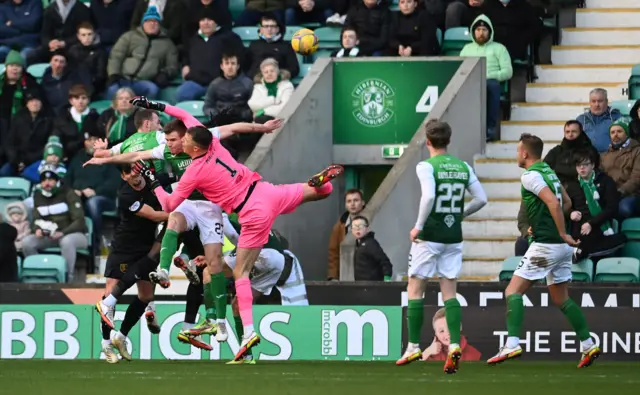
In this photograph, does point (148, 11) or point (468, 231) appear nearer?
point (468, 231)

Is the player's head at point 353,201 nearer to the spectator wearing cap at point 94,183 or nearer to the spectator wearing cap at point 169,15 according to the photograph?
the spectator wearing cap at point 94,183

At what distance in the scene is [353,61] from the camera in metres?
21.8

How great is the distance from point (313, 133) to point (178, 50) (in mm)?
2659

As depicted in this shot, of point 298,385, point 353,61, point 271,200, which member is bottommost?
point 298,385

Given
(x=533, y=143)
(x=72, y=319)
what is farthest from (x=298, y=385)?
(x=72, y=319)

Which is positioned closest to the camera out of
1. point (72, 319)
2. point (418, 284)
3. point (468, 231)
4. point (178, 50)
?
point (418, 284)

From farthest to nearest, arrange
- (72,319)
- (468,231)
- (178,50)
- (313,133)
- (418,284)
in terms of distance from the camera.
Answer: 1. (178,50)
2. (313,133)
3. (468,231)
4. (72,319)
5. (418,284)

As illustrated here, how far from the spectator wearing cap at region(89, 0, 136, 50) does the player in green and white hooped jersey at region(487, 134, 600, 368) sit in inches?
401

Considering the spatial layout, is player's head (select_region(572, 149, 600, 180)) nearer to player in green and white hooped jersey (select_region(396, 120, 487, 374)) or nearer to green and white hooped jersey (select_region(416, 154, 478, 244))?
player in green and white hooped jersey (select_region(396, 120, 487, 374))

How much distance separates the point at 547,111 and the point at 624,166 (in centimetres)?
239

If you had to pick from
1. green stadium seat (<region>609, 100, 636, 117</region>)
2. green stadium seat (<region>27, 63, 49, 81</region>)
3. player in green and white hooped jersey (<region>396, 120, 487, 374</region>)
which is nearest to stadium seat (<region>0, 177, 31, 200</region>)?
green stadium seat (<region>27, 63, 49, 81</region>)

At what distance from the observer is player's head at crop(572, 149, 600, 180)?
18.8 m

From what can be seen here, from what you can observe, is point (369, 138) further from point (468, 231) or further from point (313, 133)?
point (468, 231)

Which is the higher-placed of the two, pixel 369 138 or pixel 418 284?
pixel 369 138
